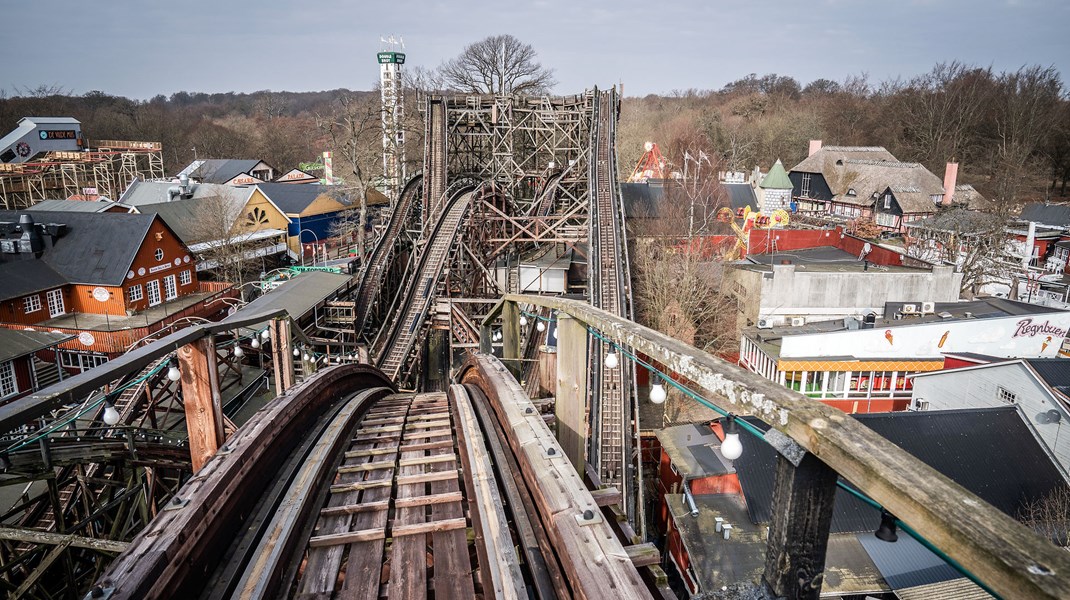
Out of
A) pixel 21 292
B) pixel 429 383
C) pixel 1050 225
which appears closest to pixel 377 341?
pixel 429 383

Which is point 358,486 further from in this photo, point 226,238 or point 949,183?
point 949,183

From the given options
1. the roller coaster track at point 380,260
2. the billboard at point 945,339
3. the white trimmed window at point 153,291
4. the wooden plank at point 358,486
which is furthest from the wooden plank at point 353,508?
the white trimmed window at point 153,291

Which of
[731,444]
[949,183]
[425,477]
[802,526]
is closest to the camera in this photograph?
[802,526]

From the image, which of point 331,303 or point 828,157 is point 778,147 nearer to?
→ point 828,157

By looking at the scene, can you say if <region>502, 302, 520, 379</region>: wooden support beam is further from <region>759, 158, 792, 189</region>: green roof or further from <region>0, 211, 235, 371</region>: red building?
<region>759, 158, 792, 189</region>: green roof

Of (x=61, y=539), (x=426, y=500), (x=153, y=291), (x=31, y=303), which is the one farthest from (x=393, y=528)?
(x=153, y=291)

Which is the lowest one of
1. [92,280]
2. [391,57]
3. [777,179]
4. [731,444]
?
[92,280]
